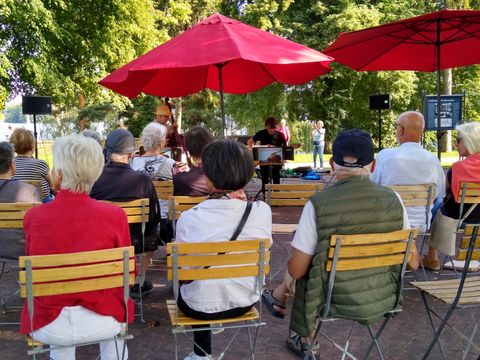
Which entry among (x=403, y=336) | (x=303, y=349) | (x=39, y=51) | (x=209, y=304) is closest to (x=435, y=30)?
(x=403, y=336)

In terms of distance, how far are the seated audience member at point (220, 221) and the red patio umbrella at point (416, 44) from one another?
371 centimetres

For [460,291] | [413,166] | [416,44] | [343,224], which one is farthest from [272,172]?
[343,224]

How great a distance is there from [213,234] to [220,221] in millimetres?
81

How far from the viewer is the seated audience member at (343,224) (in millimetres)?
2682

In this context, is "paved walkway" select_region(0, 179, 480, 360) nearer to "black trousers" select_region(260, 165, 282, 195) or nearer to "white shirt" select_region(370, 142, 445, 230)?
"white shirt" select_region(370, 142, 445, 230)

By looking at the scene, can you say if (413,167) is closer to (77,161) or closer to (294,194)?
(294,194)

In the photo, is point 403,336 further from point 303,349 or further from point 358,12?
point 358,12

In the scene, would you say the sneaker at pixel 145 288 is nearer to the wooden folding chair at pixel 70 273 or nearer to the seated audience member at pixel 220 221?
the seated audience member at pixel 220 221

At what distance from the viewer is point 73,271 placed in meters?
2.42

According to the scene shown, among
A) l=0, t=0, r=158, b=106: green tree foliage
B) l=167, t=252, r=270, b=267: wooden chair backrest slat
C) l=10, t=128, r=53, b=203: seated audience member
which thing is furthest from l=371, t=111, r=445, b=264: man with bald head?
l=0, t=0, r=158, b=106: green tree foliage

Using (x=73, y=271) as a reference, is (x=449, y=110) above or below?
above

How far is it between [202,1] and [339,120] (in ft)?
32.3

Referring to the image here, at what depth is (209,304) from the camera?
2.82 m

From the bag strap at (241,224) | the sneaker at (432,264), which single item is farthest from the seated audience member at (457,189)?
the bag strap at (241,224)
